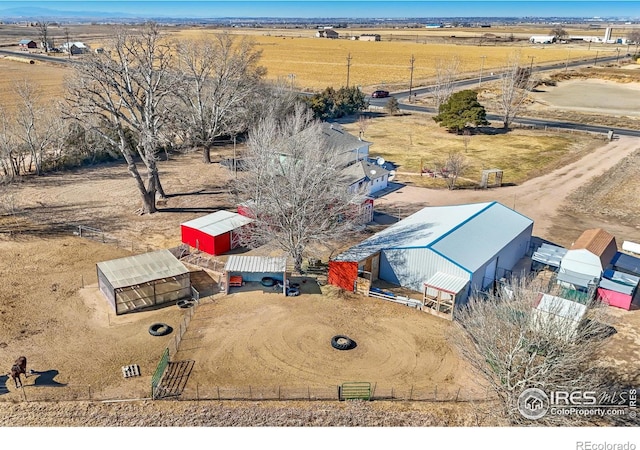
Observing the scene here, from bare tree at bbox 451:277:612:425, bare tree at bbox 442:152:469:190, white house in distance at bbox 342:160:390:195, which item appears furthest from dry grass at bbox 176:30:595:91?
bare tree at bbox 451:277:612:425

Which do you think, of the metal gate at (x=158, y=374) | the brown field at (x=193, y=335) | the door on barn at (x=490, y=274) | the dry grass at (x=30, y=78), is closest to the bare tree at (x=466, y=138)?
the brown field at (x=193, y=335)

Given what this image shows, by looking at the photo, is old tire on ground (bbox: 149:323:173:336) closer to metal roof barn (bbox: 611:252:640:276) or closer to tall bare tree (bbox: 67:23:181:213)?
tall bare tree (bbox: 67:23:181:213)

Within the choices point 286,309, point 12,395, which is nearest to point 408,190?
point 286,309

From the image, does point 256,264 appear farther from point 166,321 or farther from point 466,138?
point 466,138

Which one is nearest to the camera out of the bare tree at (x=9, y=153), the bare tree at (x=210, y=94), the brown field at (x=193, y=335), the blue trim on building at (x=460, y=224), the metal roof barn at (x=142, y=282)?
the brown field at (x=193, y=335)

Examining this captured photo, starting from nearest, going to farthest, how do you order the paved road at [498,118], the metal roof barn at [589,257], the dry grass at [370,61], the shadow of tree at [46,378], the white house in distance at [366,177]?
1. the shadow of tree at [46,378]
2. the metal roof barn at [589,257]
3. the white house in distance at [366,177]
4. the paved road at [498,118]
5. the dry grass at [370,61]

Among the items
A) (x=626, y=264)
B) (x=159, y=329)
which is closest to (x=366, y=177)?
(x=626, y=264)

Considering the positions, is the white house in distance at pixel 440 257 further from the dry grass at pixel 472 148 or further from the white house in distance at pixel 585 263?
the dry grass at pixel 472 148
